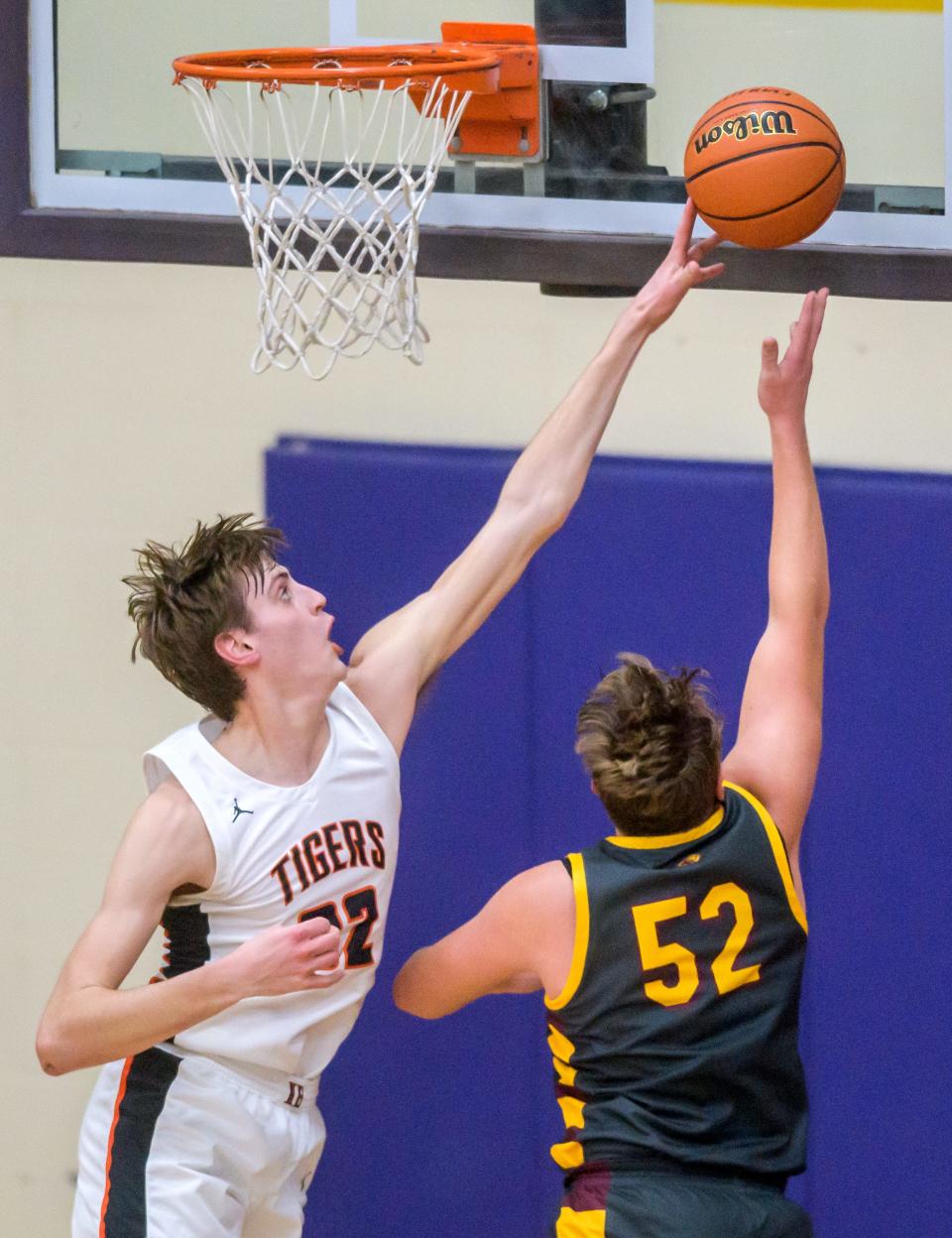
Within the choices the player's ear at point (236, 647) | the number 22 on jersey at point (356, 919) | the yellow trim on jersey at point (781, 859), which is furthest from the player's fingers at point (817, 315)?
the number 22 on jersey at point (356, 919)

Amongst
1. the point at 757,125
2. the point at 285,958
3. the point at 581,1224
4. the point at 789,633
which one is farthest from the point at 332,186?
the point at 581,1224

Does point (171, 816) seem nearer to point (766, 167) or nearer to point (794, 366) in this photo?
point (794, 366)

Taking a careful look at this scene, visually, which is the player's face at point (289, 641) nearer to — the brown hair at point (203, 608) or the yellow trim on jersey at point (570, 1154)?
the brown hair at point (203, 608)

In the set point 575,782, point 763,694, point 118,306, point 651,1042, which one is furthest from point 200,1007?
point 118,306

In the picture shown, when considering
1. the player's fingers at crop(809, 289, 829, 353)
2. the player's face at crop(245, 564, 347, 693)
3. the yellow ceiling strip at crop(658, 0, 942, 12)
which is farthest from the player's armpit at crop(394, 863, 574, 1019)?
the yellow ceiling strip at crop(658, 0, 942, 12)

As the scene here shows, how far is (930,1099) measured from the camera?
12.0ft

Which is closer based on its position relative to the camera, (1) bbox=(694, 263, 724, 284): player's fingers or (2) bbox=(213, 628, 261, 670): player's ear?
(2) bbox=(213, 628, 261, 670): player's ear

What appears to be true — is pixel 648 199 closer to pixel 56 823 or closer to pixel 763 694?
pixel 763 694

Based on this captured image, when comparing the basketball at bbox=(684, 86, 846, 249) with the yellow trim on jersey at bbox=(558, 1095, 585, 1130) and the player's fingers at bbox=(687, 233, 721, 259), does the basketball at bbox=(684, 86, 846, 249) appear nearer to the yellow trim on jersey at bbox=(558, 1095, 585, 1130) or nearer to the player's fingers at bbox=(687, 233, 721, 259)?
the player's fingers at bbox=(687, 233, 721, 259)

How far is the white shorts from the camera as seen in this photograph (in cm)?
262

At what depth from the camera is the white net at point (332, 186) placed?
3068 mm

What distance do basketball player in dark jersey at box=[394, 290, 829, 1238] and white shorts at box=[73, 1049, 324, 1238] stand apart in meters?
0.55

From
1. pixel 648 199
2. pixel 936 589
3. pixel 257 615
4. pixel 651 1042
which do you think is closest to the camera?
pixel 651 1042

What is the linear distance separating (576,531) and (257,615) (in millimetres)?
1133
